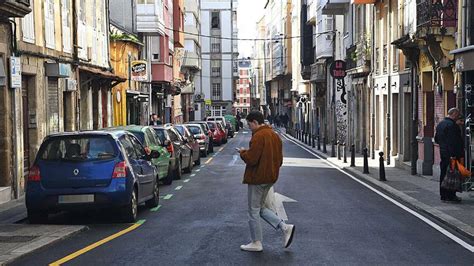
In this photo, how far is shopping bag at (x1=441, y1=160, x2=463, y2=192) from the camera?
14.6 m

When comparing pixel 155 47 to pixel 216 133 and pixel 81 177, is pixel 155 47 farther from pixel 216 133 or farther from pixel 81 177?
pixel 81 177

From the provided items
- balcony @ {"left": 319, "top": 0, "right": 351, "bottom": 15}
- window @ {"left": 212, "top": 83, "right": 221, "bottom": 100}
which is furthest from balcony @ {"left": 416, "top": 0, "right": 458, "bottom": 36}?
window @ {"left": 212, "top": 83, "right": 221, "bottom": 100}

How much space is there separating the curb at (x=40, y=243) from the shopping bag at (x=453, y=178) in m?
7.08

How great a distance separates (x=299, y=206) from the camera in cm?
1444

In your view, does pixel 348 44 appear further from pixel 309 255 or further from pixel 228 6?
pixel 228 6

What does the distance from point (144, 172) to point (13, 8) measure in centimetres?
466

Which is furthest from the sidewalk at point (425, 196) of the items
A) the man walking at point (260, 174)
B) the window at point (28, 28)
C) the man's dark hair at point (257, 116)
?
the window at point (28, 28)

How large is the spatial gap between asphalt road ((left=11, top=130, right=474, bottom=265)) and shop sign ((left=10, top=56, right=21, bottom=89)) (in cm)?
405

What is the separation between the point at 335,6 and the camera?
128 feet

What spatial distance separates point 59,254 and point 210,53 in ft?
336

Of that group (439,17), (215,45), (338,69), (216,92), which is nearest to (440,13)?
(439,17)

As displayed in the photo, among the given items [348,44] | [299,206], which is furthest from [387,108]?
[299,206]

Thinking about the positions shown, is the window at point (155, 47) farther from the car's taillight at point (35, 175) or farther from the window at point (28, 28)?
the car's taillight at point (35, 175)

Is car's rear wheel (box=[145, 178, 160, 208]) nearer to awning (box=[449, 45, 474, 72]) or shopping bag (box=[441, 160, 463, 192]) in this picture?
shopping bag (box=[441, 160, 463, 192])
